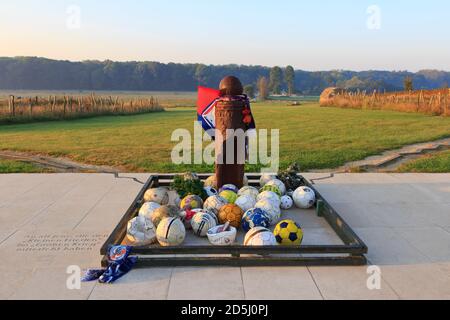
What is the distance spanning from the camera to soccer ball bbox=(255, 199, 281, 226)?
7.15m

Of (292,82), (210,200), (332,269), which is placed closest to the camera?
(332,269)

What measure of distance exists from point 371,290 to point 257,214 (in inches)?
89.1

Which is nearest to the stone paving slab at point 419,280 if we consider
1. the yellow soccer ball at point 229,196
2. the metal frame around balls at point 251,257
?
the metal frame around balls at point 251,257

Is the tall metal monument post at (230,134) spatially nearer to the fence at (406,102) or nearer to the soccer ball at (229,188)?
the soccer ball at (229,188)

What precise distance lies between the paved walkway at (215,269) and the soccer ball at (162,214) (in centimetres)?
88

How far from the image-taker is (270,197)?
7.59 metres

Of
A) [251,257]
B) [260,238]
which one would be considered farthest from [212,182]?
[251,257]

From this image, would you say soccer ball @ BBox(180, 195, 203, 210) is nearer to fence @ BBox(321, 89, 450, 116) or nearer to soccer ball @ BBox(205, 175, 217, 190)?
soccer ball @ BBox(205, 175, 217, 190)

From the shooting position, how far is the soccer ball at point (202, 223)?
21.3 ft

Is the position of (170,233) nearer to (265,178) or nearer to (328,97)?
(265,178)

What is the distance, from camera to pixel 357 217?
25.5 ft

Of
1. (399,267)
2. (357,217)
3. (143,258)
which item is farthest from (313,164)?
(143,258)

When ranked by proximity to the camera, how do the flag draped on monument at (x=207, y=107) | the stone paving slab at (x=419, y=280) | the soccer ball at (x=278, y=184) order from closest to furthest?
1. the stone paving slab at (x=419, y=280)
2. the soccer ball at (x=278, y=184)
3. the flag draped on monument at (x=207, y=107)

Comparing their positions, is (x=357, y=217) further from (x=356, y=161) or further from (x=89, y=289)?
(x=356, y=161)
